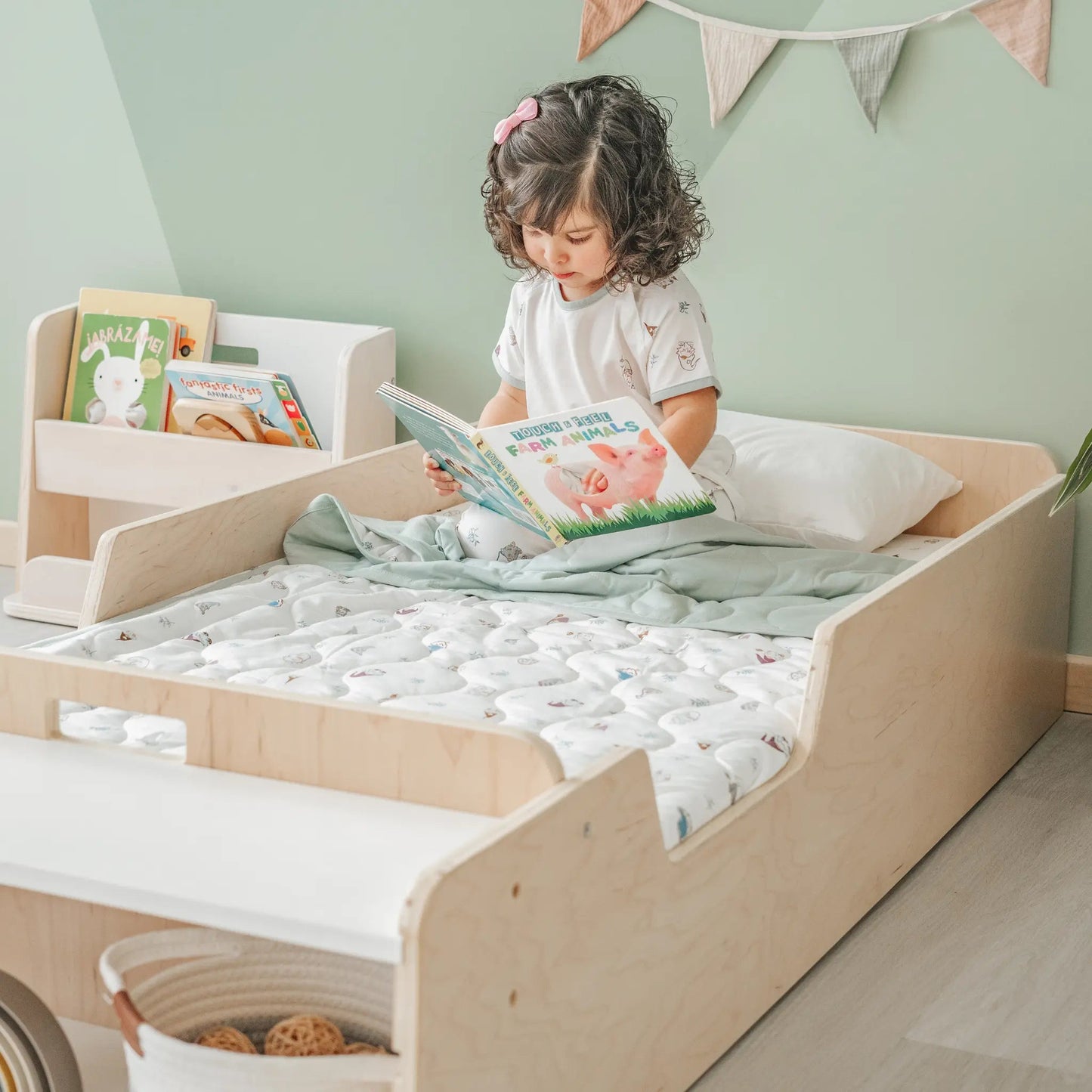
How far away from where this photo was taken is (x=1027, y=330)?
215 cm

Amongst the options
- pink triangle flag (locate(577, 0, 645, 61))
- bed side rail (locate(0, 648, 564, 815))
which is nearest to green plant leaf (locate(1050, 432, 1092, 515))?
bed side rail (locate(0, 648, 564, 815))

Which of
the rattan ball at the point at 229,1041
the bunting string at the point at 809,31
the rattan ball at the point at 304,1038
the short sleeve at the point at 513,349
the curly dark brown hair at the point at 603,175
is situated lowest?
the rattan ball at the point at 229,1041

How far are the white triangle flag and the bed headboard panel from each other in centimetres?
54

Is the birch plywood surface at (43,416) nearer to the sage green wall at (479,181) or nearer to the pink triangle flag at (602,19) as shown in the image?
the sage green wall at (479,181)

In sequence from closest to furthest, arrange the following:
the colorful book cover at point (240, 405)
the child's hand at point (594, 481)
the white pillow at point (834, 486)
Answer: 1. the child's hand at point (594, 481)
2. the white pillow at point (834, 486)
3. the colorful book cover at point (240, 405)

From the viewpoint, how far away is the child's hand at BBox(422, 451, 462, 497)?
191 cm

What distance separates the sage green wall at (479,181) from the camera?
2.13 metres

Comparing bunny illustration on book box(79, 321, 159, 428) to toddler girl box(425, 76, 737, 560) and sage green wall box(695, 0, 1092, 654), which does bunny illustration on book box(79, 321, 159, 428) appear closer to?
toddler girl box(425, 76, 737, 560)

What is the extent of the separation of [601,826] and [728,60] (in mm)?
1546

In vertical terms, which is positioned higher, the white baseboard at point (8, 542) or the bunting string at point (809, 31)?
the bunting string at point (809, 31)

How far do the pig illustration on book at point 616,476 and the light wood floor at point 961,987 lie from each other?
1.52 ft

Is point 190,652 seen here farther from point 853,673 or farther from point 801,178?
point 801,178

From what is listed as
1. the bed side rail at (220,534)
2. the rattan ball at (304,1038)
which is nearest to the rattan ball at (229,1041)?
the rattan ball at (304,1038)

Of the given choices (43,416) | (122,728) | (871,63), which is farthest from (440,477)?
(43,416)
